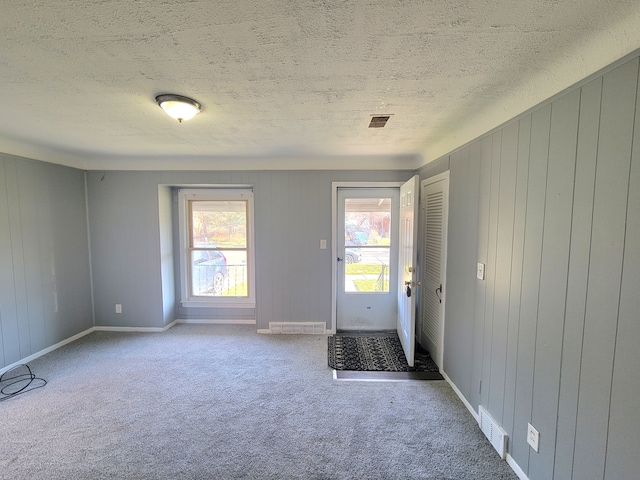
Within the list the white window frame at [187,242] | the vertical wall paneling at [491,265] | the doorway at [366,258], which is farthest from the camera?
the white window frame at [187,242]

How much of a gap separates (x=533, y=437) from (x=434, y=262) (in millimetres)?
1612

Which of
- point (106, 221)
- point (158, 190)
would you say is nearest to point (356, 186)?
point (158, 190)

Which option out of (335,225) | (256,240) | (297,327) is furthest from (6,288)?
(335,225)

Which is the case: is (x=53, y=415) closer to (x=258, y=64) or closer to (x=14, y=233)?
(x=14, y=233)

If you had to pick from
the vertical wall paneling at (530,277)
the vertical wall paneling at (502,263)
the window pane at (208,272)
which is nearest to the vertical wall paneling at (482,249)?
the vertical wall paneling at (502,263)

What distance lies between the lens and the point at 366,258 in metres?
3.70

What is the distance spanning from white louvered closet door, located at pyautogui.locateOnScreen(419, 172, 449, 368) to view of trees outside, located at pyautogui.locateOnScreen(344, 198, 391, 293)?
1.91ft

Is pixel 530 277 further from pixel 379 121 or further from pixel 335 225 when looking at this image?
pixel 335 225

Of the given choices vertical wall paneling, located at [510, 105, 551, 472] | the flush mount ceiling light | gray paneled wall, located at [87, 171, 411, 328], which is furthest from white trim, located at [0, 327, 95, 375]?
vertical wall paneling, located at [510, 105, 551, 472]

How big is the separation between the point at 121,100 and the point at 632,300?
2.75 meters

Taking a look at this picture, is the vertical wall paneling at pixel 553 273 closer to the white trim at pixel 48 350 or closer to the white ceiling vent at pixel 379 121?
the white ceiling vent at pixel 379 121

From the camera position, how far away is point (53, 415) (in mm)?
2094

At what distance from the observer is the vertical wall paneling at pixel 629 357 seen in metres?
1.00

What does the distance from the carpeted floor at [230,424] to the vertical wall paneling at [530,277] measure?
0.33 meters
